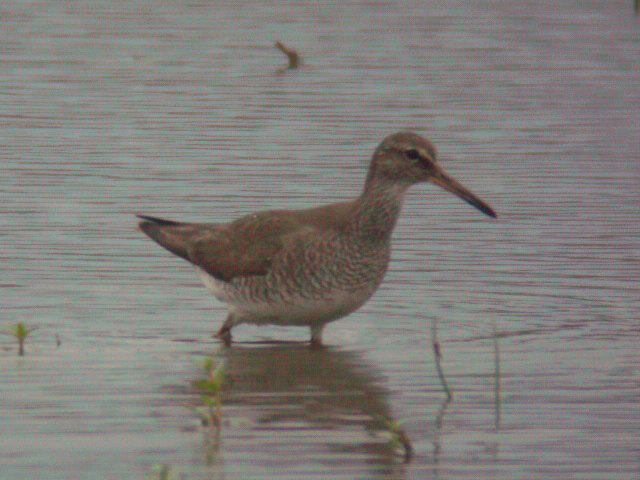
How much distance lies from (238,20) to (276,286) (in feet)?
43.7

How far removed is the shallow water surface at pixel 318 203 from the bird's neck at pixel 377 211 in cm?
71

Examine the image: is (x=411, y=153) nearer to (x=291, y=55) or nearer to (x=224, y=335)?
(x=224, y=335)

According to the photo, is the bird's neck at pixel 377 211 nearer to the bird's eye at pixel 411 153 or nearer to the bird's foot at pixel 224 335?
the bird's eye at pixel 411 153

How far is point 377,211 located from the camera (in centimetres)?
955

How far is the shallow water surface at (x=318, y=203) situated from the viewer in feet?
24.3

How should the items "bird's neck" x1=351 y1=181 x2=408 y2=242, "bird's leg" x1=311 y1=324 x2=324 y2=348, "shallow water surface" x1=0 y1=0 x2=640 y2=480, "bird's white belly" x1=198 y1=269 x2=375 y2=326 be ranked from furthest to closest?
1. "bird's leg" x1=311 y1=324 x2=324 y2=348
2. "bird's neck" x1=351 y1=181 x2=408 y2=242
3. "bird's white belly" x1=198 y1=269 x2=375 y2=326
4. "shallow water surface" x1=0 y1=0 x2=640 y2=480

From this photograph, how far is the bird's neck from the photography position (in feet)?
31.3

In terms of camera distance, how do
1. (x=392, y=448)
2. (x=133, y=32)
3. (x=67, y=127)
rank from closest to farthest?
(x=392, y=448)
(x=67, y=127)
(x=133, y=32)

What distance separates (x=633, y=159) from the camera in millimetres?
14641

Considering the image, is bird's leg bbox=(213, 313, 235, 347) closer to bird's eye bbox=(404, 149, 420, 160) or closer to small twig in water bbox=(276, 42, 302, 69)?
bird's eye bbox=(404, 149, 420, 160)

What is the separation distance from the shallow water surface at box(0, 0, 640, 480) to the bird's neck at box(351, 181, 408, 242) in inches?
28.1

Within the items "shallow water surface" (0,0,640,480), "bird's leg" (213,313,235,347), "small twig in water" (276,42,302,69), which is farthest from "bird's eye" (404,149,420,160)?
"small twig in water" (276,42,302,69)

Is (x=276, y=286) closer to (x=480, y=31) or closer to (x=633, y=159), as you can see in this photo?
(x=633, y=159)

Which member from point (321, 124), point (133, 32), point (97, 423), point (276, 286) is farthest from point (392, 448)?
point (133, 32)
